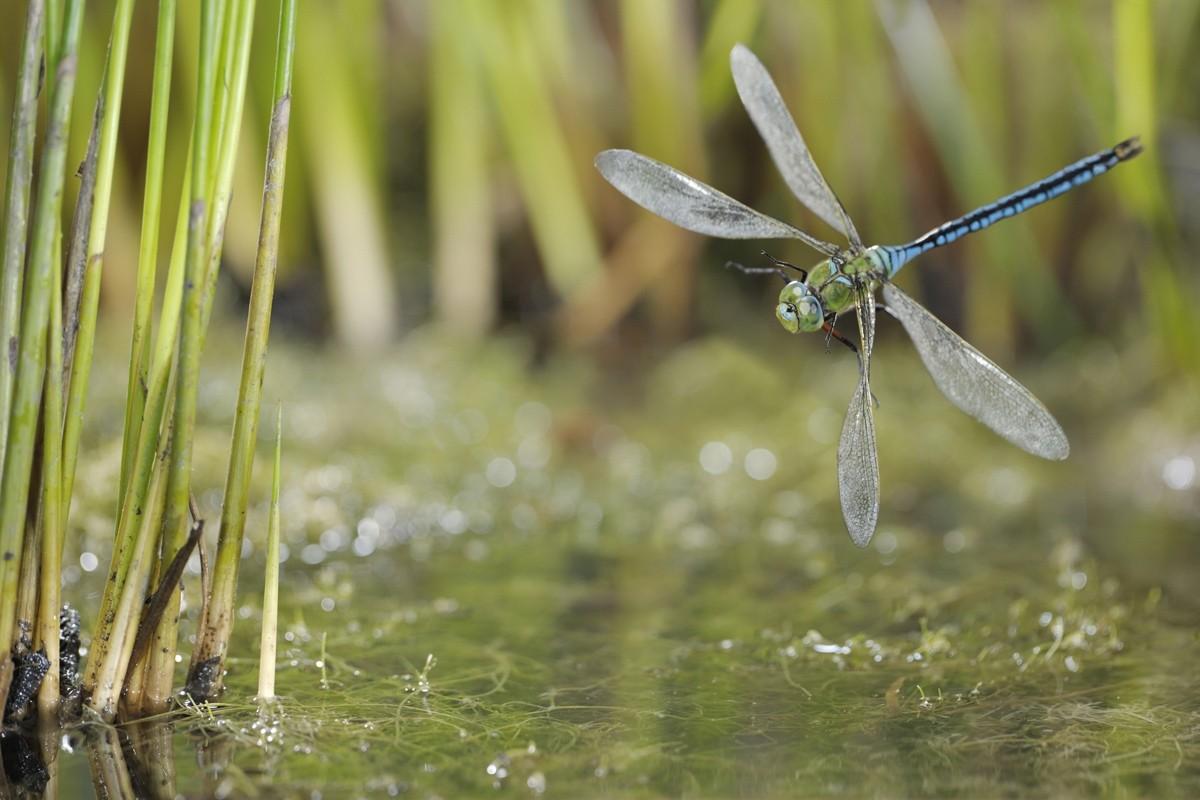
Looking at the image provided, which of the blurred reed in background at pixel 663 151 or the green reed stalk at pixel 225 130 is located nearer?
the green reed stalk at pixel 225 130

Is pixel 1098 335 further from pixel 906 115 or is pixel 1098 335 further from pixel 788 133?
pixel 788 133

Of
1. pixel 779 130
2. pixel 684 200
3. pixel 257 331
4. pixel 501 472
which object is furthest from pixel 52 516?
pixel 501 472

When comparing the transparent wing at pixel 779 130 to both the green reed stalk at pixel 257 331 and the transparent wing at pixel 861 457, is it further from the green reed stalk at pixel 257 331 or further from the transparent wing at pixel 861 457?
the green reed stalk at pixel 257 331

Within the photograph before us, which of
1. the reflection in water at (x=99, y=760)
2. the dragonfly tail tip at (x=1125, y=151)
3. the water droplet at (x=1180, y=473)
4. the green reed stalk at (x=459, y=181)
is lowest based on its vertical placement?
the reflection in water at (x=99, y=760)

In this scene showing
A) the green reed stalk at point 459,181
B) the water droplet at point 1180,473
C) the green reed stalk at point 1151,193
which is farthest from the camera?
the green reed stalk at point 459,181

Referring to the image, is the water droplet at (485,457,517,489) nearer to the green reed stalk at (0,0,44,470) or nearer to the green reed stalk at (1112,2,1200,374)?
the green reed stalk at (1112,2,1200,374)

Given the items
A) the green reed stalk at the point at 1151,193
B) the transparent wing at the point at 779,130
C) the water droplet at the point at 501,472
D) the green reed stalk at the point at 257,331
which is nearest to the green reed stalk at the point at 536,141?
the water droplet at the point at 501,472

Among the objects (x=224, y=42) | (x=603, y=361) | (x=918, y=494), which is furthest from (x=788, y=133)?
(x=603, y=361)

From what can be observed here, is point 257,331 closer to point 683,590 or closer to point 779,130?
point 779,130

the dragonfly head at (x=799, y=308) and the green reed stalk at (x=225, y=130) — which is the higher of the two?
the green reed stalk at (x=225, y=130)
